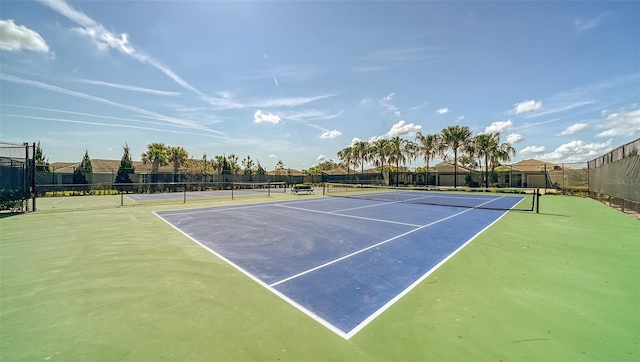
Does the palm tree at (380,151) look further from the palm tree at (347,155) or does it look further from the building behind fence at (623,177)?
the building behind fence at (623,177)

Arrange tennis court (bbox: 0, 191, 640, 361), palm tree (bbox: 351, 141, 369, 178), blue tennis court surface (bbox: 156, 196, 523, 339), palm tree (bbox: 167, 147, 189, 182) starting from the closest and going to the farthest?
tennis court (bbox: 0, 191, 640, 361) → blue tennis court surface (bbox: 156, 196, 523, 339) → palm tree (bbox: 167, 147, 189, 182) → palm tree (bbox: 351, 141, 369, 178)

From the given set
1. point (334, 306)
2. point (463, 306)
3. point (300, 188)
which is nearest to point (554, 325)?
point (463, 306)

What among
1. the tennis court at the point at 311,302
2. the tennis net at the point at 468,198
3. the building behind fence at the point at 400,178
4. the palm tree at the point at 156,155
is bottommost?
the tennis court at the point at 311,302

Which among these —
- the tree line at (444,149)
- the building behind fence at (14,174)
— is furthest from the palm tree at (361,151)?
the building behind fence at (14,174)

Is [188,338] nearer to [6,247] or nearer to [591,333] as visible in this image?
[591,333]

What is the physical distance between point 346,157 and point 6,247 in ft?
208

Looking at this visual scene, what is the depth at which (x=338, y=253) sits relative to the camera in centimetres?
665

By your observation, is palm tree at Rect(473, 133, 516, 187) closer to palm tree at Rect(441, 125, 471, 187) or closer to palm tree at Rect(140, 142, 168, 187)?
palm tree at Rect(441, 125, 471, 187)

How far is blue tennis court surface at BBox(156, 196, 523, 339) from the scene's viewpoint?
13.5 ft

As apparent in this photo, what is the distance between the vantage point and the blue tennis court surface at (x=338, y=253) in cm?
412

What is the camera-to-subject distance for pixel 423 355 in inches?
110

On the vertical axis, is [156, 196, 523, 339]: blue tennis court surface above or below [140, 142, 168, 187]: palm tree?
below

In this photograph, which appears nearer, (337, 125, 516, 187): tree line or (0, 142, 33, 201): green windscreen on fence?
(0, 142, 33, 201): green windscreen on fence

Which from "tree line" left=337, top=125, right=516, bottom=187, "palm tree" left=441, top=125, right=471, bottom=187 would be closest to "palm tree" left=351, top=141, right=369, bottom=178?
"tree line" left=337, top=125, right=516, bottom=187
